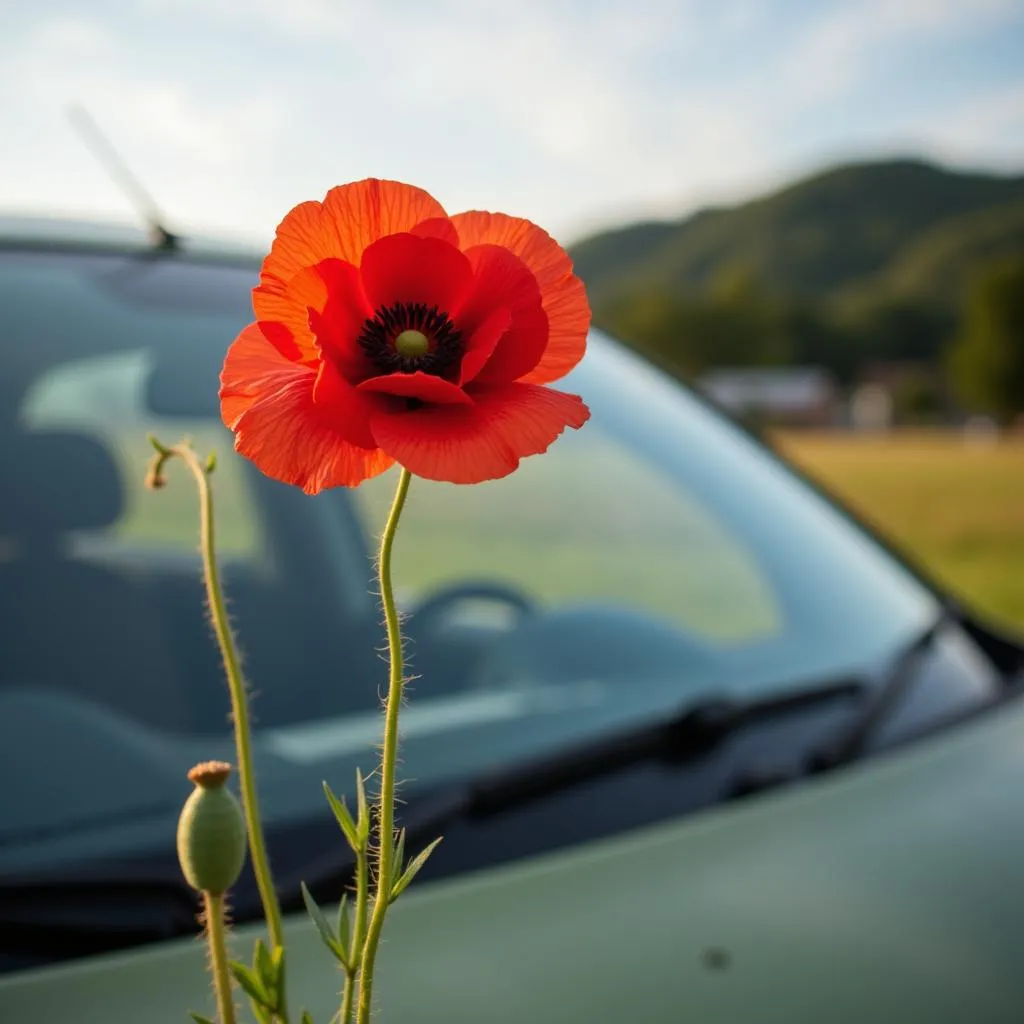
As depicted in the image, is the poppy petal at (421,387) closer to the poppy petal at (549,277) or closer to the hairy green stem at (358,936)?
the poppy petal at (549,277)

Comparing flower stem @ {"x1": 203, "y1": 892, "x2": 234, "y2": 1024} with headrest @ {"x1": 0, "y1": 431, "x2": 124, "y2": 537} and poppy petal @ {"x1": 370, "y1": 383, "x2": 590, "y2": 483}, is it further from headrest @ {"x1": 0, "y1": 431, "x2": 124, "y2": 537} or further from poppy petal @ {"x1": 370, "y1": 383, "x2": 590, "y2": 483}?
headrest @ {"x1": 0, "y1": 431, "x2": 124, "y2": 537}

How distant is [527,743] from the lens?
1.46m

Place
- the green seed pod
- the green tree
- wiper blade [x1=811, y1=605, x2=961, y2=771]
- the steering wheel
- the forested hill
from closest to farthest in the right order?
the green seed pod, wiper blade [x1=811, y1=605, x2=961, y2=771], the steering wheel, the green tree, the forested hill

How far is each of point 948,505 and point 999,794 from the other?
16.1 meters

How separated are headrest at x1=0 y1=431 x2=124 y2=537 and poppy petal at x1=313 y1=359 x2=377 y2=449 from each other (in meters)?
1.28

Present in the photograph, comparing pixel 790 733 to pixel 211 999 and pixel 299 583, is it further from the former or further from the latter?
pixel 299 583

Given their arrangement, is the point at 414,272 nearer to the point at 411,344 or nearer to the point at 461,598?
the point at 411,344

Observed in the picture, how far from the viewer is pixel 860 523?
2125mm

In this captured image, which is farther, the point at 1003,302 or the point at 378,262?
the point at 1003,302

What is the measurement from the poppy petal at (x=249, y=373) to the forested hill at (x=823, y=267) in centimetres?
9699

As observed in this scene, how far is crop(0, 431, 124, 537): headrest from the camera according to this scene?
1643 millimetres

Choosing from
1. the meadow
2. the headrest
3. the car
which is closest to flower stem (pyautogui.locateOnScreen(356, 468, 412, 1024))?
the car

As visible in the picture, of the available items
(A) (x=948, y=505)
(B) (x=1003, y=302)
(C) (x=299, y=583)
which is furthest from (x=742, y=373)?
(C) (x=299, y=583)

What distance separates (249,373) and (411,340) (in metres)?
0.07
